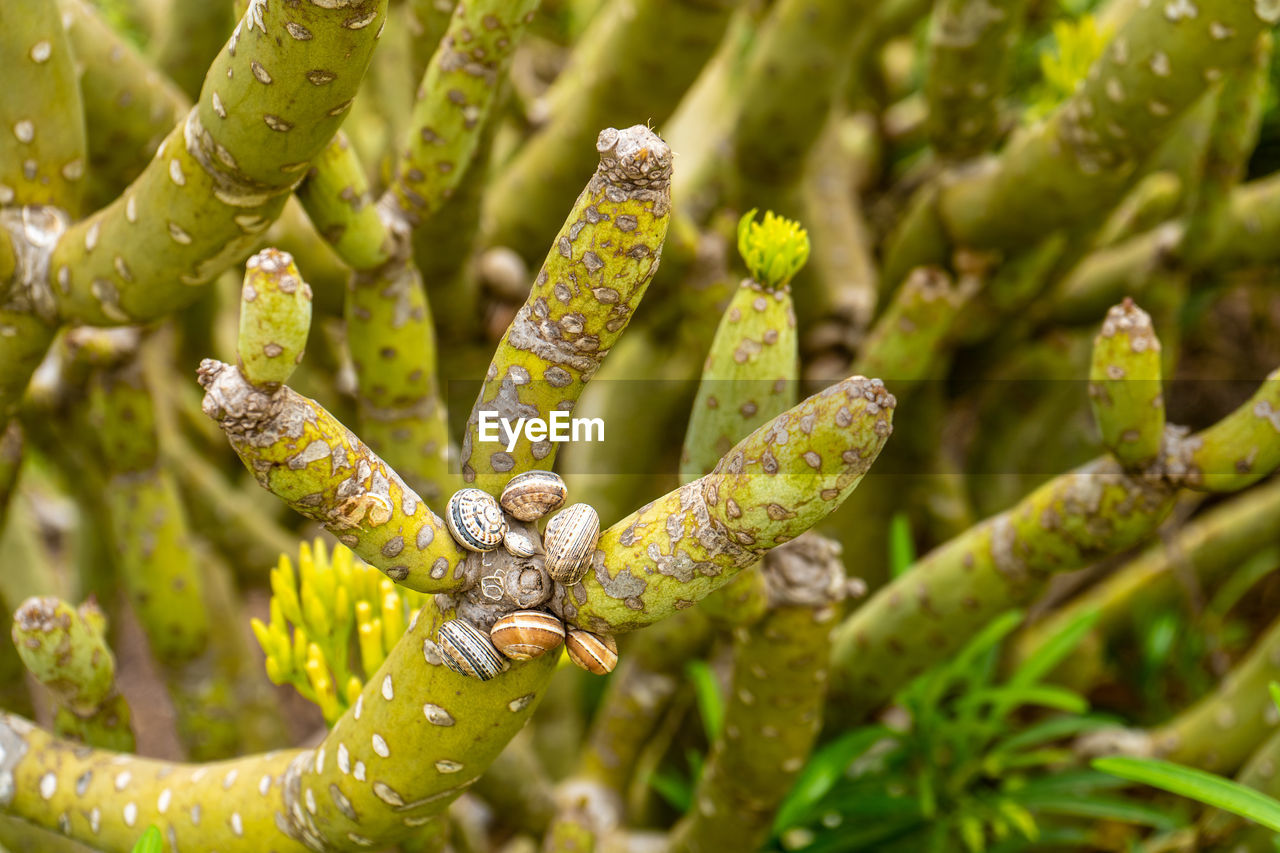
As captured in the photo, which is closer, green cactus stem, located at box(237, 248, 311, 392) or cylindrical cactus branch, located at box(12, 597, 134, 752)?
green cactus stem, located at box(237, 248, 311, 392)

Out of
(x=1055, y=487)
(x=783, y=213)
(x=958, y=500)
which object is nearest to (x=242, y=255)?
(x=1055, y=487)

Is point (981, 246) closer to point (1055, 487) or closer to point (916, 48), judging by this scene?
point (1055, 487)

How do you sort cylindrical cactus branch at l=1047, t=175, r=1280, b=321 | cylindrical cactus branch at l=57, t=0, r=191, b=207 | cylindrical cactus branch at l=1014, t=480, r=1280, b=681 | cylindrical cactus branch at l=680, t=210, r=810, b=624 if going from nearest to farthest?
cylindrical cactus branch at l=680, t=210, r=810, b=624 < cylindrical cactus branch at l=57, t=0, r=191, b=207 < cylindrical cactus branch at l=1047, t=175, r=1280, b=321 < cylindrical cactus branch at l=1014, t=480, r=1280, b=681

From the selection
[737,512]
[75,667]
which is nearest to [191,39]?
[75,667]

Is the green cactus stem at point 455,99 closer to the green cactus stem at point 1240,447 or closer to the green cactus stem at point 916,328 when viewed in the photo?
the green cactus stem at point 916,328

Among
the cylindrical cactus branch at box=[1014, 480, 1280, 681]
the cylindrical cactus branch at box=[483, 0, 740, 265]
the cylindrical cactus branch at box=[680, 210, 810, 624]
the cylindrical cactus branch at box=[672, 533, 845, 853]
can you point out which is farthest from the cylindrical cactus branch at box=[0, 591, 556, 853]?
the cylindrical cactus branch at box=[1014, 480, 1280, 681]

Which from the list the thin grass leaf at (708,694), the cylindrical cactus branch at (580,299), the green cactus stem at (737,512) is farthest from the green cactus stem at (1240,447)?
the thin grass leaf at (708,694)

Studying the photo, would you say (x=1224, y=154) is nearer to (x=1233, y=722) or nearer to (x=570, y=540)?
(x=1233, y=722)

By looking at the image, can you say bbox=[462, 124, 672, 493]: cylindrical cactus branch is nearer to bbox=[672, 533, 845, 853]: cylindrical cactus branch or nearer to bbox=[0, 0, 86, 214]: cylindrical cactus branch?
bbox=[672, 533, 845, 853]: cylindrical cactus branch
